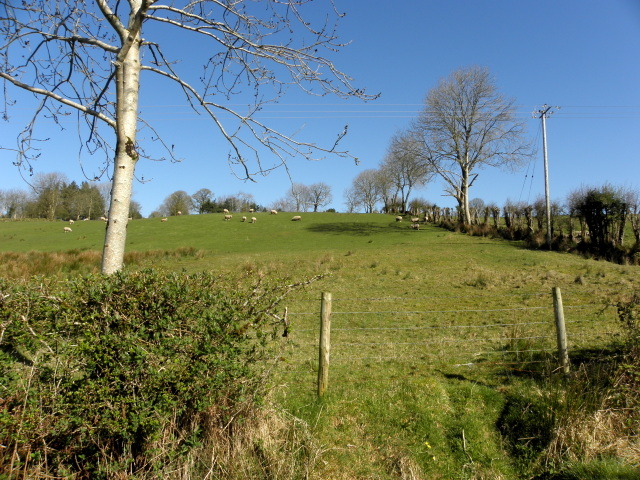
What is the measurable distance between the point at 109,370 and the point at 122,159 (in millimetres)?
1890

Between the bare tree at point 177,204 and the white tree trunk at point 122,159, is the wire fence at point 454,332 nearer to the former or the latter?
the white tree trunk at point 122,159

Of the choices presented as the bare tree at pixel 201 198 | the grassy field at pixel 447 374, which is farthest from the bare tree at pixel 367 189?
the grassy field at pixel 447 374

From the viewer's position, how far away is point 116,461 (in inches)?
136

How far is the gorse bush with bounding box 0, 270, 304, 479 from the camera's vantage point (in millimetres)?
3262

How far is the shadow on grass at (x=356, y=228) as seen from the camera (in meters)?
42.4

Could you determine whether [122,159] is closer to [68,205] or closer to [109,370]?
[109,370]

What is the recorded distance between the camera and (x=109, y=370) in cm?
337

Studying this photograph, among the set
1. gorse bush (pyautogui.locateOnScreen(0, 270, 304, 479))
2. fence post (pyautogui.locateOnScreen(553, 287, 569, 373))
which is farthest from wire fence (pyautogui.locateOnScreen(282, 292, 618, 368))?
gorse bush (pyautogui.locateOnScreen(0, 270, 304, 479))

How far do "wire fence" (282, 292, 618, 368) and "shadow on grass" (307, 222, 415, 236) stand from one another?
27334mm

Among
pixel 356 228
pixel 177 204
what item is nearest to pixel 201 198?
pixel 177 204

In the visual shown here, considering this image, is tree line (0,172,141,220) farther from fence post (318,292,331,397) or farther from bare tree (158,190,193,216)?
fence post (318,292,331,397)

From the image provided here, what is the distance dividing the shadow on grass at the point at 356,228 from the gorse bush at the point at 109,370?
37.5 metres

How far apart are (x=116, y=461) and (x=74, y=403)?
0.59m

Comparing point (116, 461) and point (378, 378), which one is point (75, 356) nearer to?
point (116, 461)
